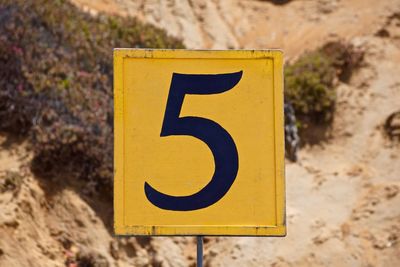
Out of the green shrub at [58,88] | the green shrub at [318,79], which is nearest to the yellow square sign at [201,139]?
the green shrub at [58,88]

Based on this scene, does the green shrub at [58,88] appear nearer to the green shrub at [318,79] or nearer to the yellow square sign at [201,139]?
the green shrub at [318,79]

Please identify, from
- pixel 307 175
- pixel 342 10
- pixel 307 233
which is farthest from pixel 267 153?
pixel 342 10

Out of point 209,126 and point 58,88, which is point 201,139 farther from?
point 58,88

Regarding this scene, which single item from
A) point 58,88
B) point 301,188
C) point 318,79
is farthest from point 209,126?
point 318,79

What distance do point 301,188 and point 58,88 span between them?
3.20 meters

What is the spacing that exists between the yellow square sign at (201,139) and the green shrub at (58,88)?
12.3 ft

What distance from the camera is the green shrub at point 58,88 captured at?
8789 millimetres

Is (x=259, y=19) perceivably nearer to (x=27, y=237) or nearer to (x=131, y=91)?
(x=27, y=237)

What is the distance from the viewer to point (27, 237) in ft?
25.7

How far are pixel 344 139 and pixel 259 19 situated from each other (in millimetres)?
3887

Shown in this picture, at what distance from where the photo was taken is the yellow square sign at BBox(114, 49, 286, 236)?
4.98 meters

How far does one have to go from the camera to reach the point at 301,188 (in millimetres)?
10117

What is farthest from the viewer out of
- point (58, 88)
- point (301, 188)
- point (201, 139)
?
point (301, 188)

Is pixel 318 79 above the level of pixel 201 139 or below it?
above
